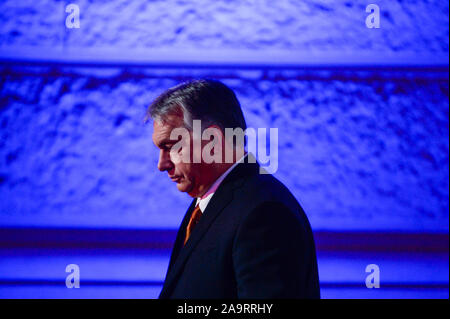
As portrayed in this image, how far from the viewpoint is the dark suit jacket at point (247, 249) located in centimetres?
72

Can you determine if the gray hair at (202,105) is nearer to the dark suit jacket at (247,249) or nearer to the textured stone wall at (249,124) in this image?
the dark suit jacket at (247,249)

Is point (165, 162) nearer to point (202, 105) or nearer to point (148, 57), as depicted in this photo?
point (202, 105)

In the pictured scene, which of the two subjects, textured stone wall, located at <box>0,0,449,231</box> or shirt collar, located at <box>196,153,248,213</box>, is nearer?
shirt collar, located at <box>196,153,248,213</box>

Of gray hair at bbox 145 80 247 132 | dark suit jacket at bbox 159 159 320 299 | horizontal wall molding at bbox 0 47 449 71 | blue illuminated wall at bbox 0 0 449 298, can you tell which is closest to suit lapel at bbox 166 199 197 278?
dark suit jacket at bbox 159 159 320 299

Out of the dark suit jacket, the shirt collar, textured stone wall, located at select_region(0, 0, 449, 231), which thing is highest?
textured stone wall, located at select_region(0, 0, 449, 231)

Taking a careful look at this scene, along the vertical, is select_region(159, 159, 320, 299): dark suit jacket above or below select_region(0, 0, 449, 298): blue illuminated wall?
below

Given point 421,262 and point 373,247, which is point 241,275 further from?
point 421,262

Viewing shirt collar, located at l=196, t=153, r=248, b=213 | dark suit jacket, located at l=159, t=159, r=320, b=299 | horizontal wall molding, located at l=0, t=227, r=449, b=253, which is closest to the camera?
dark suit jacket, located at l=159, t=159, r=320, b=299

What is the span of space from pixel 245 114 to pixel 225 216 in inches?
32.9

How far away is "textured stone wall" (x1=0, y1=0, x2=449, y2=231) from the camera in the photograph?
5.21 ft

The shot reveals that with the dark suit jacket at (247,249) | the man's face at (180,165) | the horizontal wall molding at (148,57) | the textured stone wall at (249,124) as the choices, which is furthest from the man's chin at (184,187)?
the horizontal wall molding at (148,57)

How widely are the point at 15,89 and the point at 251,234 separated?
1.29 meters

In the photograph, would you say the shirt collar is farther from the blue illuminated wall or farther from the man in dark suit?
the blue illuminated wall
